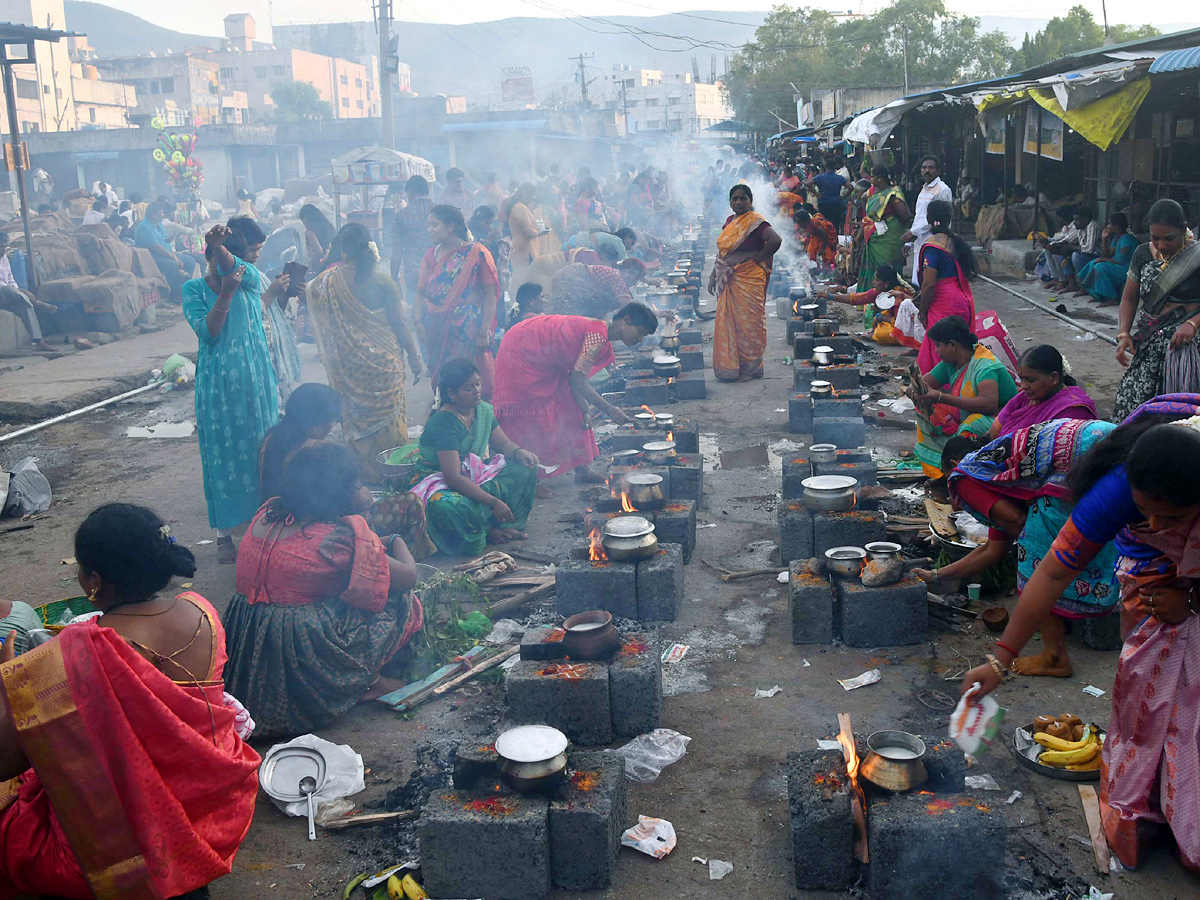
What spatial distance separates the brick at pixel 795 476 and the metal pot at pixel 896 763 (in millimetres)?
3198

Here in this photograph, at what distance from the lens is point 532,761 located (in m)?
3.09

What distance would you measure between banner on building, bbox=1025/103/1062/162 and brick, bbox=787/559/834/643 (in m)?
11.0

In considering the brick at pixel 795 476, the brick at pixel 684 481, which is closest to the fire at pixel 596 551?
the brick at pixel 684 481

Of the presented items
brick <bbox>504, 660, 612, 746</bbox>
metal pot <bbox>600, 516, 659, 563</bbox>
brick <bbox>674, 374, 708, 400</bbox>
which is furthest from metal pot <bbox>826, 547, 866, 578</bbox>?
brick <bbox>674, 374, 708, 400</bbox>

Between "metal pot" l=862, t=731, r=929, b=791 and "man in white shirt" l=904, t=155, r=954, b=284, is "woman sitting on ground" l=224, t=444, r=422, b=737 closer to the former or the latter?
"metal pot" l=862, t=731, r=929, b=791

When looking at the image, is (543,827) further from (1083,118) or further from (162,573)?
(1083,118)

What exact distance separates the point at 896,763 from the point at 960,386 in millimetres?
3470

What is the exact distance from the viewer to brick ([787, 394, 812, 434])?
8.41 metres

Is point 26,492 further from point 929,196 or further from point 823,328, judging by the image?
point 929,196

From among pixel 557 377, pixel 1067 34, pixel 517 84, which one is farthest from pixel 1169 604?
pixel 517 84

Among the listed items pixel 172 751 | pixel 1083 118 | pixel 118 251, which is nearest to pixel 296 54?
pixel 118 251

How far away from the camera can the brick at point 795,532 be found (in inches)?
216

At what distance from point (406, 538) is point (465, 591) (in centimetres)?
64

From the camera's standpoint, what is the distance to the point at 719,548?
6.05 m
